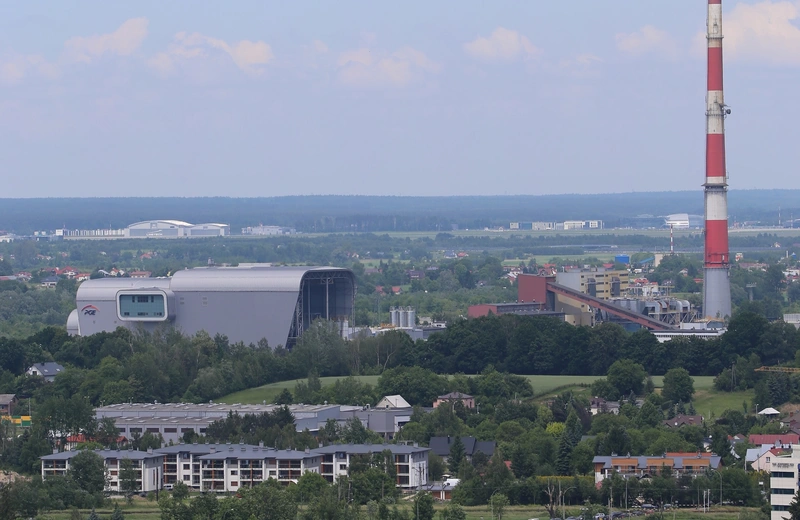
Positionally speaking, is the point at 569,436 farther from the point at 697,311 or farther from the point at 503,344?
the point at 697,311

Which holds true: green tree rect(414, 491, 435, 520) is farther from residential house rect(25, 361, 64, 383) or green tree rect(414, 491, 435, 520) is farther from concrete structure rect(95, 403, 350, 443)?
residential house rect(25, 361, 64, 383)

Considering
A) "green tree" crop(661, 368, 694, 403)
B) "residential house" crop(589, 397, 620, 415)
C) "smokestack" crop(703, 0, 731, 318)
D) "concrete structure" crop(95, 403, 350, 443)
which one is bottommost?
"residential house" crop(589, 397, 620, 415)

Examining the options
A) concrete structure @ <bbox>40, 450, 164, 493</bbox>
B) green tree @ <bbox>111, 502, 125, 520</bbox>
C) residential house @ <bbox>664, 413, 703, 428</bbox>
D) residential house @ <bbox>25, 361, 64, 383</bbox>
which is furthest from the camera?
residential house @ <bbox>25, 361, 64, 383</bbox>

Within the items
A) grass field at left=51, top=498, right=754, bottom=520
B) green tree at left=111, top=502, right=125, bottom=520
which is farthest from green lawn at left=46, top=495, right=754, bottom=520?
green tree at left=111, top=502, right=125, bottom=520

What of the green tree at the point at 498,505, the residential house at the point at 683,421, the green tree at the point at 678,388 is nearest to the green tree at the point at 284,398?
the green tree at the point at 678,388

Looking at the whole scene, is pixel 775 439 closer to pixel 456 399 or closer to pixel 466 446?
pixel 466 446

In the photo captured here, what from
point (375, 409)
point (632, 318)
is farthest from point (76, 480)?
point (632, 318)
